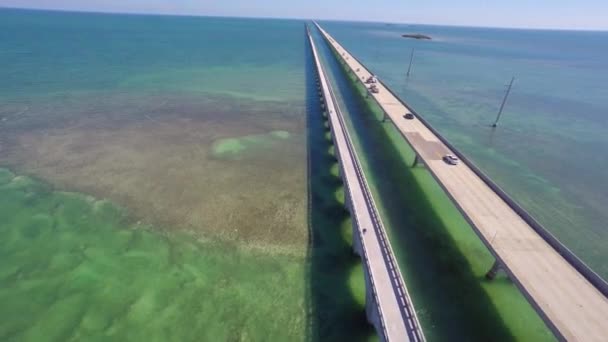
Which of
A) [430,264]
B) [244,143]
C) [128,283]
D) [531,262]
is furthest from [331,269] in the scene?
[244,143]

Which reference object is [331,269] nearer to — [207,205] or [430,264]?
[430,264]

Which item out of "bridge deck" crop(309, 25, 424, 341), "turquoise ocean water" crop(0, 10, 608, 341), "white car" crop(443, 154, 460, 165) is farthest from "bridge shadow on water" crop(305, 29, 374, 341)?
A: "white car" crop(443, 154, 460, 165)

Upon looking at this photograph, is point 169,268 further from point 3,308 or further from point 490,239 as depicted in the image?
point 490,239

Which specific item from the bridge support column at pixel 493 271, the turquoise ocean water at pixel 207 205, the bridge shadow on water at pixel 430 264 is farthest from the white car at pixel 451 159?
the bridge support column at pixel 493 271

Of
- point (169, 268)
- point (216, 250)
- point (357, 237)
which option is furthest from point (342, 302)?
point (169, 268)

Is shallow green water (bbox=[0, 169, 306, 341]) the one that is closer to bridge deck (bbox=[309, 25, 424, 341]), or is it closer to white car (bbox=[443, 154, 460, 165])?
bridge deck (bbox=[309, 25, 424, 341])

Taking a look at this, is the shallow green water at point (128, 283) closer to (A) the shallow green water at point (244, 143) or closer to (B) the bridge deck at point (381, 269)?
(B) the bridge deck at point (381, 269)
